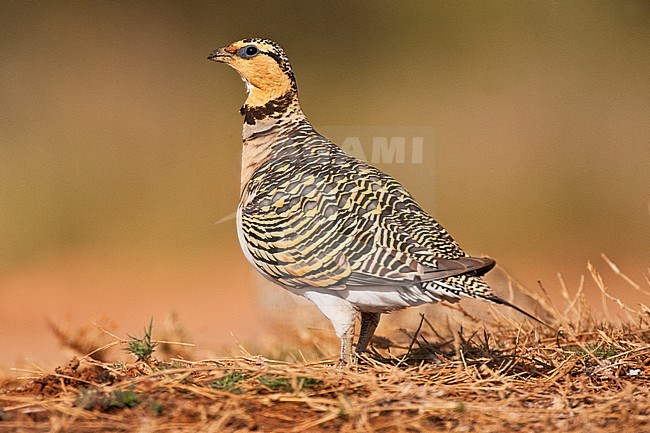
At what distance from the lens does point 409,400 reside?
236 cm

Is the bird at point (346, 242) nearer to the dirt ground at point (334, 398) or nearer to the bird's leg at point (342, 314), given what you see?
the bird's leg at point (342, 314)

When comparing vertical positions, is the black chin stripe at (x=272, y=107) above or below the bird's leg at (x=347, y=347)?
above

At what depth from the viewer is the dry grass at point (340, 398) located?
2.19 metres

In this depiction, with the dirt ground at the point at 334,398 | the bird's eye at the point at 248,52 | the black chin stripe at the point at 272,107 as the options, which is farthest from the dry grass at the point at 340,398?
the bird's eye at the point at 248,52

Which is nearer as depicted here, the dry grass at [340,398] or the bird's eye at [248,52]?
the dry grass at [340,398]

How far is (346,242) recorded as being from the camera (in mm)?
2979

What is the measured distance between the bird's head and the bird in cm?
33

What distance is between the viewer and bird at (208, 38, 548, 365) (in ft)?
9.25

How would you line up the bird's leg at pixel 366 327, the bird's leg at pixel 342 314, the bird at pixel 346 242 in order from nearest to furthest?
the bird at pixel 346 242
the bird's leg at pixel 342 314
the bird's leg at pixel 366 327

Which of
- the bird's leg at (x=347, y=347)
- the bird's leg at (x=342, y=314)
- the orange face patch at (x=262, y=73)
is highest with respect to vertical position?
the orange face patch at (x=262, y=73)

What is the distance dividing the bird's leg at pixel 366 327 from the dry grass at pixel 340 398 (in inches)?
10.3

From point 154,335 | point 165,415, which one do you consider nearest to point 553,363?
point 165,415

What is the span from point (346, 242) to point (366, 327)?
0.50 metres

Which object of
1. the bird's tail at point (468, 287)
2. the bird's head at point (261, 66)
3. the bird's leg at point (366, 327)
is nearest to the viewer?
the bird's tail at point (468, 287)
